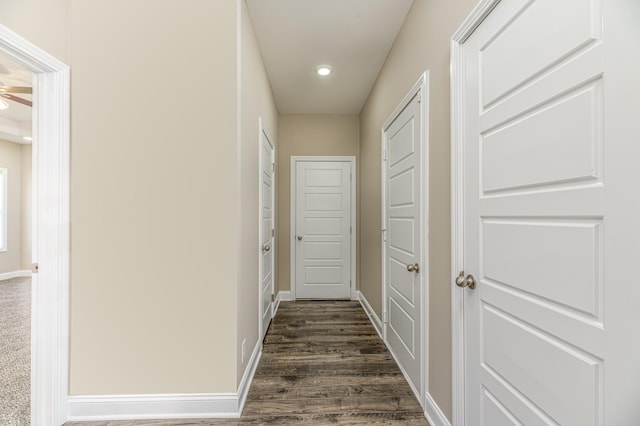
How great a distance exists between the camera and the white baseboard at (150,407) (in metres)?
1.69

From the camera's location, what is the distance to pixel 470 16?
49.3 inches

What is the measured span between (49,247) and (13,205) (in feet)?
19.1

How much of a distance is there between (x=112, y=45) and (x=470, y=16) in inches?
76.1

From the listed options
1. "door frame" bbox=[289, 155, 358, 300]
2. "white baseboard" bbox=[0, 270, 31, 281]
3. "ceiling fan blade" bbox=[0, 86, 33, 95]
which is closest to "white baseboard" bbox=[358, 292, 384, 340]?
"door frame" bbox=[289, 155, 358, 300]

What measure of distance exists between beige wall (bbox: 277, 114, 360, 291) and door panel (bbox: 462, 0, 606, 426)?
2.85 meters

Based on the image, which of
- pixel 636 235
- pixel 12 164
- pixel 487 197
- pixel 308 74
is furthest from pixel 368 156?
pixel 12 164

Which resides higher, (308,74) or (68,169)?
(308,74)

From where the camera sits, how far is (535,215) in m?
0.95

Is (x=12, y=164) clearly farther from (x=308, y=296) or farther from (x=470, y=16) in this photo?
(x=470, y=16)

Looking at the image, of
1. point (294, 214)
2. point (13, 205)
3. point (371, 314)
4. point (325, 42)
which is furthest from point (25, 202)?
point (371, 314)

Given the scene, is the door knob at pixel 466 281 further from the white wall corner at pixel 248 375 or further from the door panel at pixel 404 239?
the white wall corner at pixel 248 375

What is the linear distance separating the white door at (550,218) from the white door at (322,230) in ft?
9.32

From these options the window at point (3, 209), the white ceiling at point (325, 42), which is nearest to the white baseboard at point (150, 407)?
the white ceiling at point (325, 42)

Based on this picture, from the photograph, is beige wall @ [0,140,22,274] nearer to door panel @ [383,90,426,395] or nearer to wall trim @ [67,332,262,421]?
wall trim @ [67,332,262,421]
